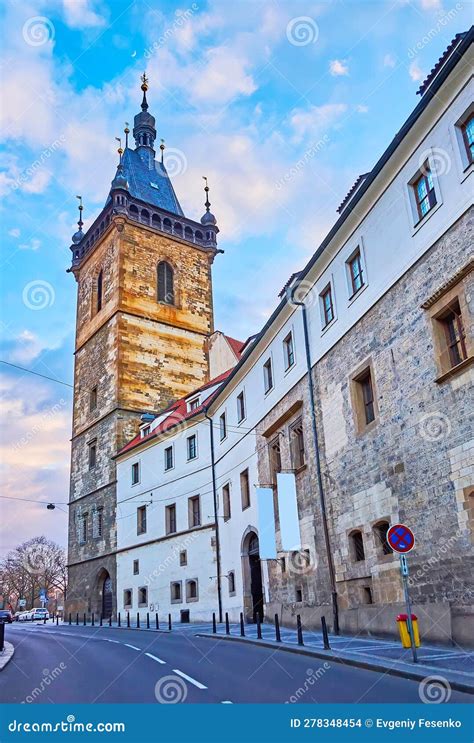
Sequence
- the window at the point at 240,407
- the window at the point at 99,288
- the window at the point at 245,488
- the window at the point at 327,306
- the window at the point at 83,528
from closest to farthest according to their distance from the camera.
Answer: the window at the point at 327,306 < the window at the point at 245,488 < the window at the point at 240,407 < the window at the point at 83,528 < the window at the point at 99,288

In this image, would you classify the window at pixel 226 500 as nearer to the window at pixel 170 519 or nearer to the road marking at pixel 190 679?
the window at pixel 170 519

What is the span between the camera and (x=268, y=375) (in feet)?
84.4

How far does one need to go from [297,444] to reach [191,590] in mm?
13226

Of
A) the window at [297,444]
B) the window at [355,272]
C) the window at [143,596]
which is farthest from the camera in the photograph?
the window at [143,596]

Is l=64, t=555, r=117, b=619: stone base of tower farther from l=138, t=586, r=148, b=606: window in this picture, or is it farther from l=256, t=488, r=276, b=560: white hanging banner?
l=256, t=488, r=276, b=560: white hanging banner

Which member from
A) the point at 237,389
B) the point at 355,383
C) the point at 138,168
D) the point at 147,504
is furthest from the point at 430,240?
the point at 138,168

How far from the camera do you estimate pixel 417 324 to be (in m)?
14.9

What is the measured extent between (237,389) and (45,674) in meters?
18.8

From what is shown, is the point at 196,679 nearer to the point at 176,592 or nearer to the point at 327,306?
the point at 327,306

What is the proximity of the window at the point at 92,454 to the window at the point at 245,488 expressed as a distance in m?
19.7

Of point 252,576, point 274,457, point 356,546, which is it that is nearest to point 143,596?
point 252,576

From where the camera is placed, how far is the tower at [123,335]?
1684 inches

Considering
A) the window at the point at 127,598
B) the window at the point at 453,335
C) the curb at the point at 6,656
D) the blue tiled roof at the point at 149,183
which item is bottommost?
the curb at the point at 6,656

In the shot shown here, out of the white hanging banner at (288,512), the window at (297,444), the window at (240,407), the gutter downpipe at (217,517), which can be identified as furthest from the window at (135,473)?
the white hanging banner at (288,512)
